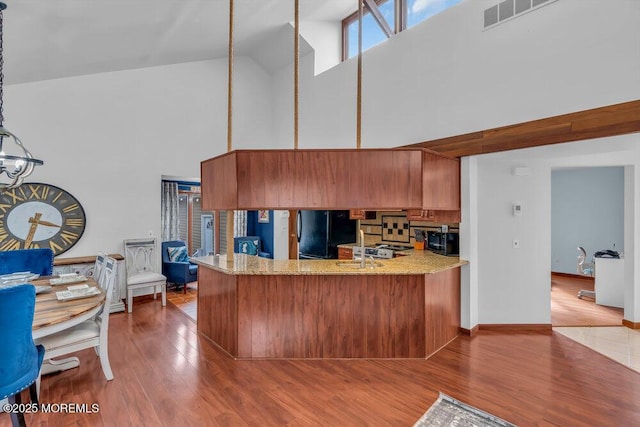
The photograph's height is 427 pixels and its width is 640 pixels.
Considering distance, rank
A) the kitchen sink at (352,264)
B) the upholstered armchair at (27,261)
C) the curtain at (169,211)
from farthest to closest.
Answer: the curtain at (169,211) < the upholstered armchair at (27,261) < the kitchen sink at (352,264)

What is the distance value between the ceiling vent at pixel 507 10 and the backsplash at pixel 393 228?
100 inches

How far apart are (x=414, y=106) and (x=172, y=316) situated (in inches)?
172

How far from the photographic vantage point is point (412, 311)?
3.19 m

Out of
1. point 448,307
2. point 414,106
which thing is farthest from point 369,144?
point 448,307

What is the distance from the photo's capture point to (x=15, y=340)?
1861 millimetres

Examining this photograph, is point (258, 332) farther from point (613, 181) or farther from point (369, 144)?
point (613, 181)

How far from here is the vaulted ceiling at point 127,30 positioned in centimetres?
292

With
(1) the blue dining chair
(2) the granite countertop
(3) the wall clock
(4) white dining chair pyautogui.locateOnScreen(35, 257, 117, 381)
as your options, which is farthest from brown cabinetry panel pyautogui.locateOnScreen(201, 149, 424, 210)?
(3) the wall clock

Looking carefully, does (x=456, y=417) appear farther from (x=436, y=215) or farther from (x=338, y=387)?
(x=436, y=215)

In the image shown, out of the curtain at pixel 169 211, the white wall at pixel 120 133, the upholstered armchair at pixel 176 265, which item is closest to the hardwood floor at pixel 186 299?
the upholstered armchair at pixel 176 265

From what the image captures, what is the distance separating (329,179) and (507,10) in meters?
2.52

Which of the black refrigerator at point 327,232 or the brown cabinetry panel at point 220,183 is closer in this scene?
the brown cabinetry panel at point 220,183

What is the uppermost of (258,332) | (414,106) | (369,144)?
(414,106)

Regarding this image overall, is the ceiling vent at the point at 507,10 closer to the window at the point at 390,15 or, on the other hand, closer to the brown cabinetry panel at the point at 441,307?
the window at the point at 390,15
